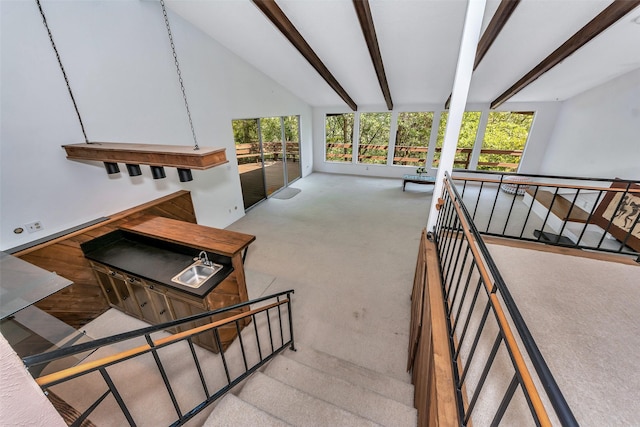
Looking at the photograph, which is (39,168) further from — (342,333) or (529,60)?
(529,60)

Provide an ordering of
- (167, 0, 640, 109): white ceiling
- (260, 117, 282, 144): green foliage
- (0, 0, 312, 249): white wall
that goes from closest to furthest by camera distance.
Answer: (0, 0, 312, 249): white wall, (167, 0, 640, 109): white ceiling, (260, 117, 282, 144): green foliage

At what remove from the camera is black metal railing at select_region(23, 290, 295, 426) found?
3.03 ft

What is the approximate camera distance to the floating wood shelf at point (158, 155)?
205 centimetres

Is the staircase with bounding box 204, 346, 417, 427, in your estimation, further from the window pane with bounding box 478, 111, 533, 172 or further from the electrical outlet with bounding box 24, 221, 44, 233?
the window pane with bounding box 478, 111, 533, 172

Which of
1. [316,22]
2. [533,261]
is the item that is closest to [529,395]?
[533,261]

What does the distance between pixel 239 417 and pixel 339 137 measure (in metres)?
9.04

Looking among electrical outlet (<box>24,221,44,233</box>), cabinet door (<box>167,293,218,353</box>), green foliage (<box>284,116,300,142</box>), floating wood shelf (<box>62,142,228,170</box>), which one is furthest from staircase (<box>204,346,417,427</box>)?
green foliage (<box>284,116,300,142</box>)

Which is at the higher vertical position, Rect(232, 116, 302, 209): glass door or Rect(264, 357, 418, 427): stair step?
Rect(232, 116, 302, 209): glass door

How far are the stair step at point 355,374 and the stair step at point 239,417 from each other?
0.89 metres

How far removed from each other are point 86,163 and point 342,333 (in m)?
3.58

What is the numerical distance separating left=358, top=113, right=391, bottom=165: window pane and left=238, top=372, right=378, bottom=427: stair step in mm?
8266

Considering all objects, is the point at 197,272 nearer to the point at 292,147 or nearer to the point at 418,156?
the point at 292,147

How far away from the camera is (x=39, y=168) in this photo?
252 cm

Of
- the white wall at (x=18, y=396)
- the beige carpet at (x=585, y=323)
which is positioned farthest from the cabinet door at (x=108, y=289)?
the beige carpet at (x=585, y=323)
